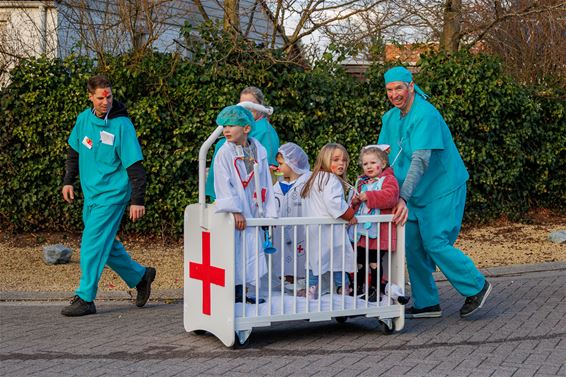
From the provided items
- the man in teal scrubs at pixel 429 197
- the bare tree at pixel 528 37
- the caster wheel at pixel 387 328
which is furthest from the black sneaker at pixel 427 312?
the bare tree at pixel 528 37

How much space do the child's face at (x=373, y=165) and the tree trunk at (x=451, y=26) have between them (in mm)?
8287

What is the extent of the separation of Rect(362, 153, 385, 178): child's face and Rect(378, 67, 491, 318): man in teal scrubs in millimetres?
255

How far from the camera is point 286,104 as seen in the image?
38.9 feet

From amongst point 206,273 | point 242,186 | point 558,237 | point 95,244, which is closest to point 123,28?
point 95,244

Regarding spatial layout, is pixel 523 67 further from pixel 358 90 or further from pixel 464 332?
pixel 464 332

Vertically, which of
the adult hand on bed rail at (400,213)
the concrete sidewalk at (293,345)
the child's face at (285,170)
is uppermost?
the child's face at (285,170)

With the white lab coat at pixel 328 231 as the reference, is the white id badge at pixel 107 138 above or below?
above

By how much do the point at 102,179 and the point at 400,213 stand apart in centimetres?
Result: 248

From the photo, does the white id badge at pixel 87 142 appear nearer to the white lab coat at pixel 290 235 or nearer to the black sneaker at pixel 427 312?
the white lab coat at pixel 290 235

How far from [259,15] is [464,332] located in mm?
8467

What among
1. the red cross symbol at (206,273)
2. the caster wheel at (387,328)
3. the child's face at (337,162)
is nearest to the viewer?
the red cross symbol at (206,273)

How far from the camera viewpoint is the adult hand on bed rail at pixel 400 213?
264 inches

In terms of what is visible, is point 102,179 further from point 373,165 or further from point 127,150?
point 373,165

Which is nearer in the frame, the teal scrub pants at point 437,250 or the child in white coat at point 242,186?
the child in white coat at point 242,186
